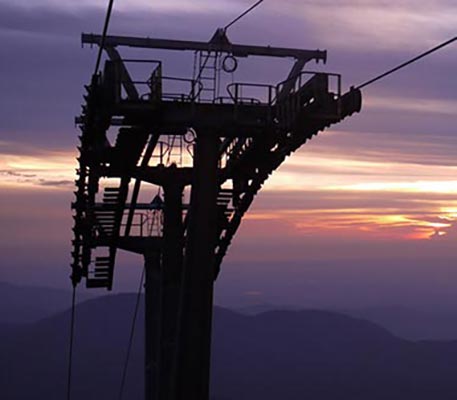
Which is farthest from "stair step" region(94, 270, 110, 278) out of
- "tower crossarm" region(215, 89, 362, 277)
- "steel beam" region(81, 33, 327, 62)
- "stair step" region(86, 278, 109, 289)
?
"steel beam" region(81, 33, 327, 62)

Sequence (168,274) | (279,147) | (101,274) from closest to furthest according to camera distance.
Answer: (279,147), (168,274), (101,274)

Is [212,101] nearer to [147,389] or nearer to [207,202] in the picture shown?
[207,202]

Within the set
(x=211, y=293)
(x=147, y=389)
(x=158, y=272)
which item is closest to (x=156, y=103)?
(x=211, y=293)

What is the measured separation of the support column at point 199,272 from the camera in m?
27.6

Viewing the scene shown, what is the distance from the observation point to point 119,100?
87.1 ft

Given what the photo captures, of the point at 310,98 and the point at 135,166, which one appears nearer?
the point at 310,98

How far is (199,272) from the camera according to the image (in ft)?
90.9

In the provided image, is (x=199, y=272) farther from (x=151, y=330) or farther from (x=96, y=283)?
(x=96, y=283)

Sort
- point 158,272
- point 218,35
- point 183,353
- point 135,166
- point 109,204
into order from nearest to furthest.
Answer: point 183,353 < point 218,35 < point 135,166 < point 109,204 < point 158,272

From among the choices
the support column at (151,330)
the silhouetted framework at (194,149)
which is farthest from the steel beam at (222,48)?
the support column at (151,330)

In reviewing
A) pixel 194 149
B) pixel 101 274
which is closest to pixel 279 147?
pixel 194 149

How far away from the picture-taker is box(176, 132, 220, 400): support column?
90.7 ft

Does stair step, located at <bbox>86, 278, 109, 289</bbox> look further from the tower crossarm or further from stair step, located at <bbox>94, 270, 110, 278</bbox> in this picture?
the tower crossarm

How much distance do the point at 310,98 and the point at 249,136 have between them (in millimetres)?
3583
